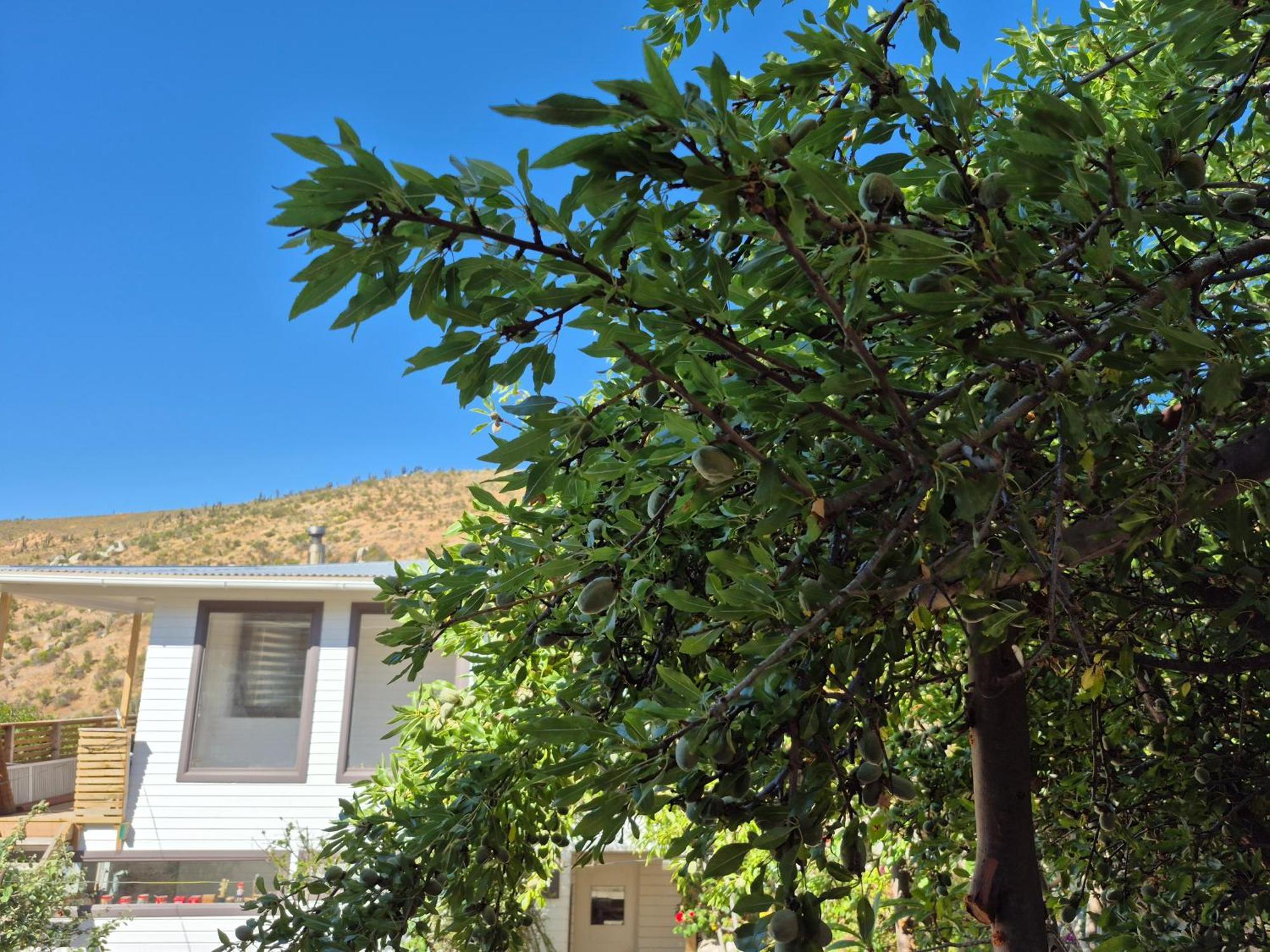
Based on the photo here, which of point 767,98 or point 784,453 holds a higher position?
point 767,98

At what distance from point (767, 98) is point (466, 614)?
131 cm

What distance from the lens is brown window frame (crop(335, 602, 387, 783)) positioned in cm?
1301

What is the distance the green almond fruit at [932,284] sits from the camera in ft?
3.87

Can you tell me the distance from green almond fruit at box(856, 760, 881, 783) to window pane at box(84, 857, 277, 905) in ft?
42.8

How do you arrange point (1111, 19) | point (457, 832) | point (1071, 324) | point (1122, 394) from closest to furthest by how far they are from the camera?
1. point (1071, 324)
2. point (1122, 394)
3. point (457, 832)
4. point (1111, 19)

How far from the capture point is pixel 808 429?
1276 mm

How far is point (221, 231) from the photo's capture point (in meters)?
88.1

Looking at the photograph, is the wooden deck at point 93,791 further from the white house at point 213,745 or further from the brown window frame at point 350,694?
the brown window frame at point 350,694

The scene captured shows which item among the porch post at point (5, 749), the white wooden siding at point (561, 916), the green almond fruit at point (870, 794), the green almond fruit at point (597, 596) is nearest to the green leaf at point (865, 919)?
the green almond fruit at point (870, 794)

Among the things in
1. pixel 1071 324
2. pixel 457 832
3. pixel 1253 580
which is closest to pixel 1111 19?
pixel 1253 580

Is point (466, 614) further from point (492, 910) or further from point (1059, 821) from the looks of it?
point (1059, 821)

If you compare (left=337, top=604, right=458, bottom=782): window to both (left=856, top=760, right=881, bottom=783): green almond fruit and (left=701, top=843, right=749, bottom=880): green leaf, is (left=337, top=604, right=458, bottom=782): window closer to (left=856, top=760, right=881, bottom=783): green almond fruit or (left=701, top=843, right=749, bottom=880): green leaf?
(left=856, top=760, right=881, bottom=783): green almond fruit

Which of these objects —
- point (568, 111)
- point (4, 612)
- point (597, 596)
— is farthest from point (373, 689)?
point (568, 111)

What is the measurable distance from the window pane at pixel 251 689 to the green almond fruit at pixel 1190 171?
13549 millimetres
